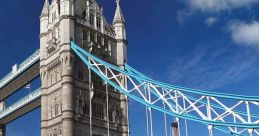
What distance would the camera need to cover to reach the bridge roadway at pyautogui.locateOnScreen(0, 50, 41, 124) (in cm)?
6825

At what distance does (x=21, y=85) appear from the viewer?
7881cm

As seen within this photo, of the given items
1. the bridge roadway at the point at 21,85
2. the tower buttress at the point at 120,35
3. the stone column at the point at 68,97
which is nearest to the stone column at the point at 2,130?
the bridge roadway at the point at 21,85

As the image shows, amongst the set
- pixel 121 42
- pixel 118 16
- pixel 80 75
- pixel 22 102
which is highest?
pixel 118 16

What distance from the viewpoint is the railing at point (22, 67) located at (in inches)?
2665

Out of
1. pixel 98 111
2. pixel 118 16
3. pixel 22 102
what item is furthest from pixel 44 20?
pixel 98 111

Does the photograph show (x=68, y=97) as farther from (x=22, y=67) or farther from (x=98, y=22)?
(x=22, y=67)

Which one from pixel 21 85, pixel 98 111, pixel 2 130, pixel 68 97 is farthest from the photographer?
pixel 2 130

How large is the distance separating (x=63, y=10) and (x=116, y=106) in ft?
43.8

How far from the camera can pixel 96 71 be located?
56250 millimetres

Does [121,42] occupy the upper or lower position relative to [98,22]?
lower

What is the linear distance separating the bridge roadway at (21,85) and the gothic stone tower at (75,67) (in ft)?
15.7

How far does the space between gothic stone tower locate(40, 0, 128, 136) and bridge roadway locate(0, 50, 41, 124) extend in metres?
4.79

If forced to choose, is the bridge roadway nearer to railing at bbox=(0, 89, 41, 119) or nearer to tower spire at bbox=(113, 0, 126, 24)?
railing at bbox=(0, 89, 41, 119)

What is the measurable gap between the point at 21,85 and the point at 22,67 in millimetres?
8253
